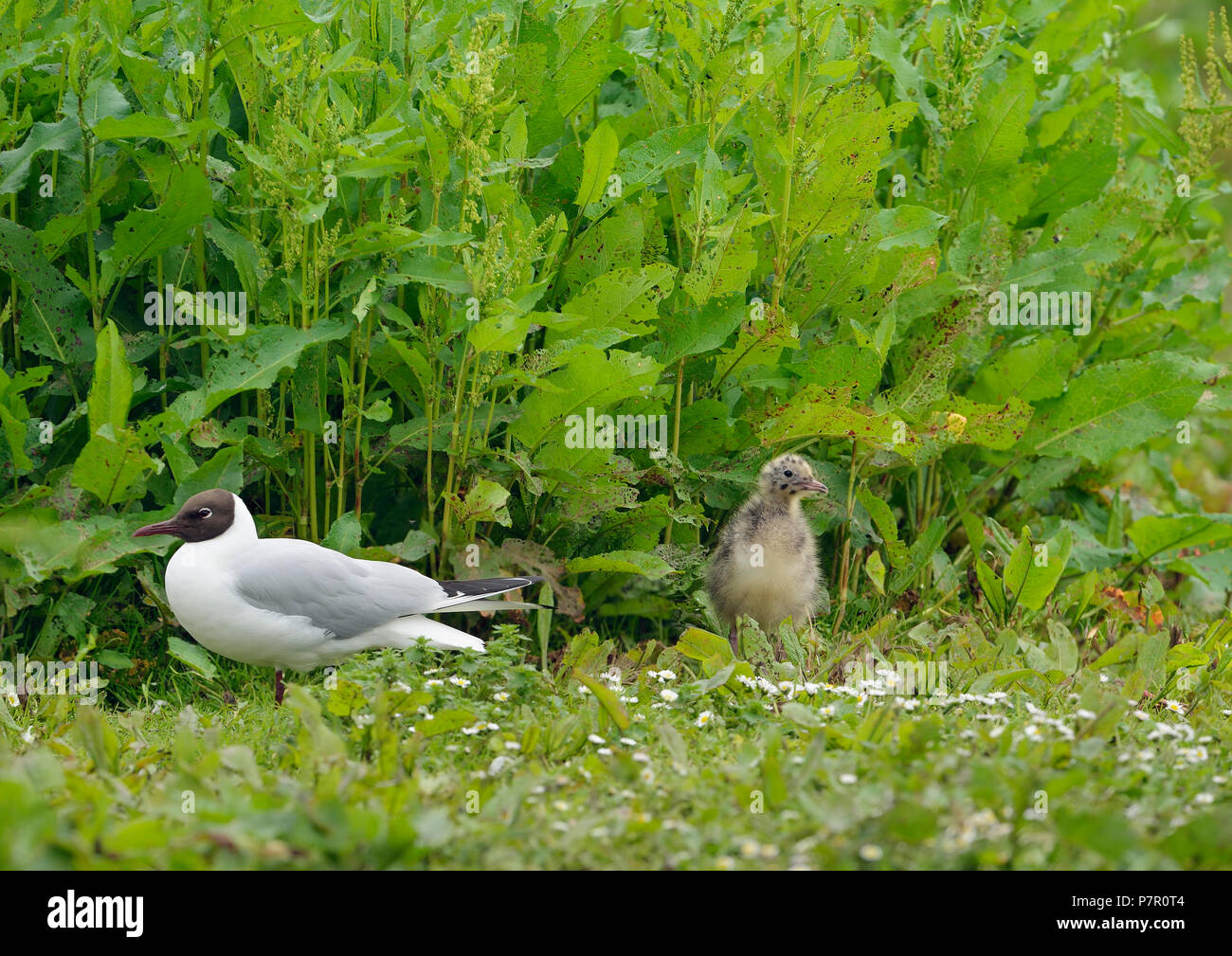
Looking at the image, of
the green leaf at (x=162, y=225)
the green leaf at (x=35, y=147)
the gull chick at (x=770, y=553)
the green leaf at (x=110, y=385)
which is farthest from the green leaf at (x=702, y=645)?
the green leaf at (x=35, y=147)

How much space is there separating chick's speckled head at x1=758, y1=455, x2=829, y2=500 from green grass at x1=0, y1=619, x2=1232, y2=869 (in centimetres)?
72

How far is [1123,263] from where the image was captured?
20.7ft

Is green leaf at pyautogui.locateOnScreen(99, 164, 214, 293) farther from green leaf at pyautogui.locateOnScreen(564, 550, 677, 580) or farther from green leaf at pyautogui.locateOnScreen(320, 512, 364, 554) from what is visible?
green leaf at pyautogui.locateOnScreen(564, 550, 677, 580)

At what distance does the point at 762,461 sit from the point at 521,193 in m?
1.44

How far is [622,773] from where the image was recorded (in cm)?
340

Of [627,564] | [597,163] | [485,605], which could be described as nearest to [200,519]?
[485,605]

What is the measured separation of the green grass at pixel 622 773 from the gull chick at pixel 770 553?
18.2 inches

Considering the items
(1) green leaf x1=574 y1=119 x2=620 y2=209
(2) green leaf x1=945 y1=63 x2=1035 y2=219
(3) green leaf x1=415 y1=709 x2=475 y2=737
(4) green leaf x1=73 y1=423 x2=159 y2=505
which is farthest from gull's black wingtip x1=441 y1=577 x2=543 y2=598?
(2) green leaf x1=945 y1=63 x2=1035 y2=219

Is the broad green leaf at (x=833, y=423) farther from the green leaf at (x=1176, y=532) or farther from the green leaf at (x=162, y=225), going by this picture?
the green leaf at (x=162, y=225)

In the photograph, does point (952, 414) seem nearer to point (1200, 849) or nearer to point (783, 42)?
point (783, 42)

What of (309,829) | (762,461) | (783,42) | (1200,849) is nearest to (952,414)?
(762,461)

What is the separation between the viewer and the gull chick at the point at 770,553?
17.1 ft

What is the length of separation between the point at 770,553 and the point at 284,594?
1.85 meters

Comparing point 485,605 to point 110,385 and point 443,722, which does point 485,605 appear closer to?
point 443,722
